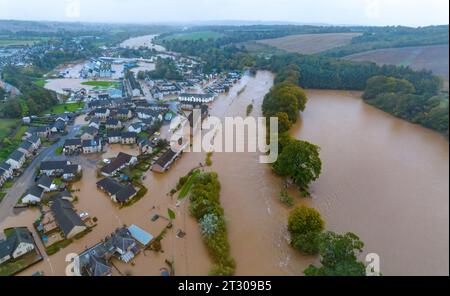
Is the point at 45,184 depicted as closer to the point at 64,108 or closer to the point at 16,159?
the point at 16,159

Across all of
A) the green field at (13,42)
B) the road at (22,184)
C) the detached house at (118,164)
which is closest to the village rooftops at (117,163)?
the detached house at (118,164)

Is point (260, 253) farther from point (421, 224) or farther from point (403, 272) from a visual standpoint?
point (421, 224)

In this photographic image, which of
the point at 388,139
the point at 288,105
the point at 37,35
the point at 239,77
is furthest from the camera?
the point at 37,35

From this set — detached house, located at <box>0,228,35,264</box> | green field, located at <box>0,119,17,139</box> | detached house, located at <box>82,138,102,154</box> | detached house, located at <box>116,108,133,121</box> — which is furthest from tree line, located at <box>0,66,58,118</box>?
detached house, located at <box>0,228,35,264</box>

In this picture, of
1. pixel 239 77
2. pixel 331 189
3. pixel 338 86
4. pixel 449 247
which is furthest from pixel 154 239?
pixel 239 77

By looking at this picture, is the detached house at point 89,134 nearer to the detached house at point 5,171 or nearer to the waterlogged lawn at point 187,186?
the detached house at point 5,171

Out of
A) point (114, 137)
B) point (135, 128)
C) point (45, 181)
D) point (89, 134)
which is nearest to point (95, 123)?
point (89, 134)
